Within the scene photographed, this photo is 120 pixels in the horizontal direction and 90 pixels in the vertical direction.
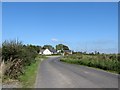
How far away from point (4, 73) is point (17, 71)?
6.04 feet

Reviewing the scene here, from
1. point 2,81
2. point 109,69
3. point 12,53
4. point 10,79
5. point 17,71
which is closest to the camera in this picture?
point 2,81

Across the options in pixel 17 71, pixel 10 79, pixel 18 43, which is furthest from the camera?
pixel 18 43

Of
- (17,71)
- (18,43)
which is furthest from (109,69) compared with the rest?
(17,71)

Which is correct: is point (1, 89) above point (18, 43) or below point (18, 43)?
below

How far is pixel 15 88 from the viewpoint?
15.4 m

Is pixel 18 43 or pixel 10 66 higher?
pixel 18 43

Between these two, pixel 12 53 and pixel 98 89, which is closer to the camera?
pixel 98 89

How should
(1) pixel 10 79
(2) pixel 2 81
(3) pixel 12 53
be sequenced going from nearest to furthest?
(2) pixel 2 81, (1) pixel 10 79, (3) pixel 12 53

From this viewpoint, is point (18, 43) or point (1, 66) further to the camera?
point (18, 43)

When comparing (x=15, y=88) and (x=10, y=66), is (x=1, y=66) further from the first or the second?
(x=15, y=88)

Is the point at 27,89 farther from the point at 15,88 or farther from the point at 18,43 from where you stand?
the point at 18,43

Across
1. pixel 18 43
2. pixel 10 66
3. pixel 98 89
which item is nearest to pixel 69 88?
pixel 98 89

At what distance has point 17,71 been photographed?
2155cm

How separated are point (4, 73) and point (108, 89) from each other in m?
7.96
